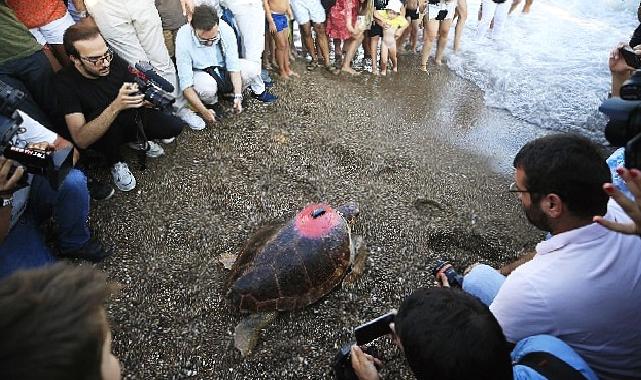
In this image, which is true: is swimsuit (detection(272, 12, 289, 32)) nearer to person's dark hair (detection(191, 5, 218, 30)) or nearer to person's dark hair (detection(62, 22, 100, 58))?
person's dark hair (detection(191, 5, 218, 30))

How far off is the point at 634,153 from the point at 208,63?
10.0 ft

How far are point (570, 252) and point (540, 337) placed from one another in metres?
0.30

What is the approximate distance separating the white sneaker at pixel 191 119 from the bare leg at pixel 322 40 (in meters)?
1.87

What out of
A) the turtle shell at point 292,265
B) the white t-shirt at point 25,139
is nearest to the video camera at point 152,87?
the white t-shirt at point 25,139

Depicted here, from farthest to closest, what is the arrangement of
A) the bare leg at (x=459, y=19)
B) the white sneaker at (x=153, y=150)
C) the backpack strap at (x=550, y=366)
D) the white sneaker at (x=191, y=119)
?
the bare leg at (x=459, y=19) → the white sneaker at (x=191, y=119) → the white sneaker at (x=153, y=150) → the backpack strap at (x=550, y=366)

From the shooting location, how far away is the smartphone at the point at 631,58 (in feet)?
8.23

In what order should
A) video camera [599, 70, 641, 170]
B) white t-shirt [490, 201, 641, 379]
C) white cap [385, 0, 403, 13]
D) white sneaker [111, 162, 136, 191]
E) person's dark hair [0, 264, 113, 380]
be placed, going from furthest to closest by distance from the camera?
white cap [385, 0, 403, 13], white sneaker [111, 162, 136, 191], video camera [599, 70, 641, 170], white t-shirt [490, 201, 641, 379], person's dark hair [0, 264, 113, 380]

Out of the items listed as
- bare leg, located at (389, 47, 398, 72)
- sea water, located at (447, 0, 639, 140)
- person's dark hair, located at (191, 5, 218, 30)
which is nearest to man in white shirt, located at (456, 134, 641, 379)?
person's dark hair, located at (191, 5, 218, 30)

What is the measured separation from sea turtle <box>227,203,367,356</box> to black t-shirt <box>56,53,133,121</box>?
137 centimetres

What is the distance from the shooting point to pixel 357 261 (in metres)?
2.42

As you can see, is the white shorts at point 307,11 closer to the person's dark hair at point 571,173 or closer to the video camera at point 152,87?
the video camera at point 152,87

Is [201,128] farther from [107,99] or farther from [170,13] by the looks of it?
[170,13]

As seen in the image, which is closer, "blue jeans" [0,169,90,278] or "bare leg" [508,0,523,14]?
"blue jeans" [0,169,90,278]

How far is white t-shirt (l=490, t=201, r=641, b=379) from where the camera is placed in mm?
1339
